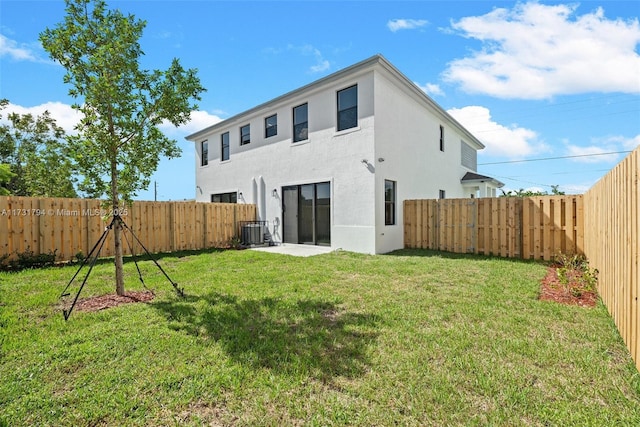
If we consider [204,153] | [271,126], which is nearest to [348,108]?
[271,126]

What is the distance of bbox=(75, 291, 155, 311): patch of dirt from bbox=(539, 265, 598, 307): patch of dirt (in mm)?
6526

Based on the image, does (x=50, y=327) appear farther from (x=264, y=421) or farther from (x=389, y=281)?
(x=389, y=281)

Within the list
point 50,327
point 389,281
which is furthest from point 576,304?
point 50,327

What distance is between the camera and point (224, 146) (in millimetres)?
16312

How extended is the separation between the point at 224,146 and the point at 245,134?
2.03m

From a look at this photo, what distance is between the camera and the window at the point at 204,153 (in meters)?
17.5

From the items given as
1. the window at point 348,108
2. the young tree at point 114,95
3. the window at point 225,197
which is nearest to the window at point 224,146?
the window at point 225,197

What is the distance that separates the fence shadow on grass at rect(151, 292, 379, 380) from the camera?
2795mm

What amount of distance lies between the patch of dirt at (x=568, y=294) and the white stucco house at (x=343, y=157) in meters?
4.94

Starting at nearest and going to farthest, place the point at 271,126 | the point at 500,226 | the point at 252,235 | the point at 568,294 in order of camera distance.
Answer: the point at 568,294 → the point at 500,226 → the point at 252,235 → the point at 271,126

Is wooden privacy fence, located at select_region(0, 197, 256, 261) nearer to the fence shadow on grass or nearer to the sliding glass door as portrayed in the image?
the sliding glass door

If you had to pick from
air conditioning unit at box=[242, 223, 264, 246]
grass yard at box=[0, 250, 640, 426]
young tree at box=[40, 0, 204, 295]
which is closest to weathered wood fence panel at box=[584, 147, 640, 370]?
grass yard at box=[0, 250, 640, 426]

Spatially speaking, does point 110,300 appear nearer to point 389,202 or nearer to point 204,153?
point 389,202

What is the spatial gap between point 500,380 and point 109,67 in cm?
647
